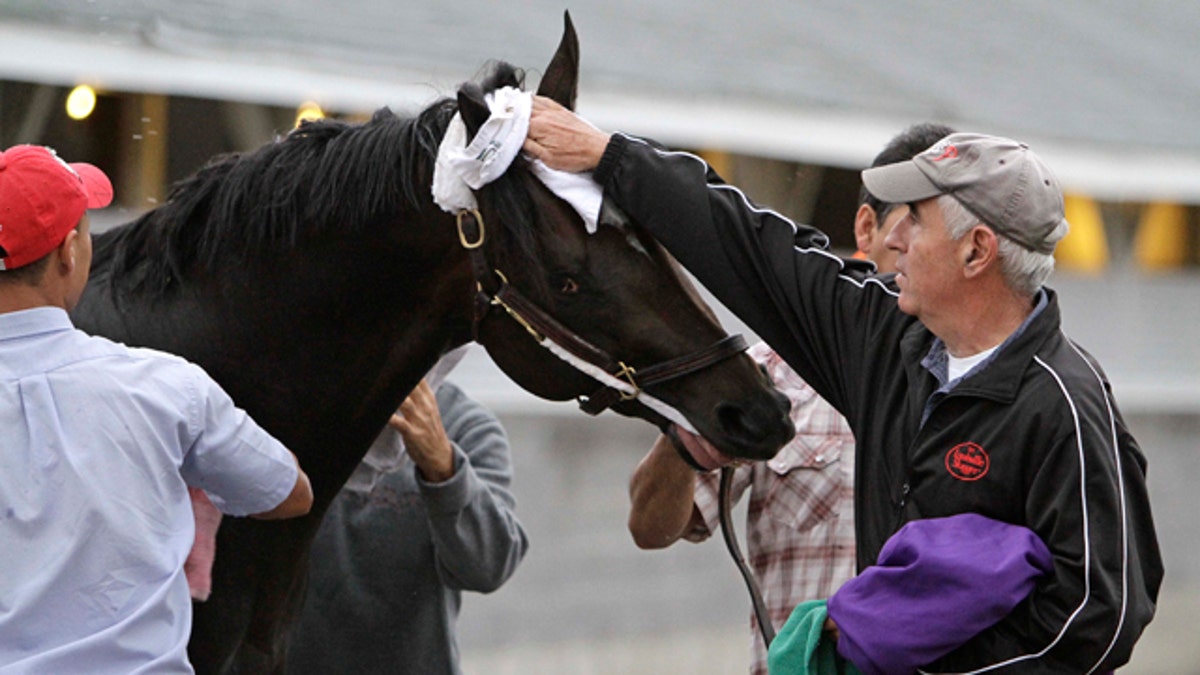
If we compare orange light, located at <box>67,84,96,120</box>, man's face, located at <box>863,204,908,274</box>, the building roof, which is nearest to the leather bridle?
man's face, located at <box>863,204,908,274</box>

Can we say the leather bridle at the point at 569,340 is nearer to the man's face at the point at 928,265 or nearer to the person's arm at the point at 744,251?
the person's arm at the point at 744,251

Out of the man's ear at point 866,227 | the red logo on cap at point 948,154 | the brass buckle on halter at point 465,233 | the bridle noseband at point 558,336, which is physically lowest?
the bridle noseband at point 558,336

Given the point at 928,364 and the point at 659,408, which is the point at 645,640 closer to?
the point at 659,408

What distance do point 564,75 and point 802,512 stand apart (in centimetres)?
102

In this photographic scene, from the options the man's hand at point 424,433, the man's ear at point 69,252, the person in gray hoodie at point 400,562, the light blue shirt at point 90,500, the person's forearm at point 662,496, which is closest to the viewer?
the light blue shirt at point 90,500

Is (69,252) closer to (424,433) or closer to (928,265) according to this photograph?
(424,433)

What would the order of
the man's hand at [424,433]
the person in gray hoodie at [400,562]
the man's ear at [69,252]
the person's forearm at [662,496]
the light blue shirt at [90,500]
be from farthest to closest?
the person in gray hoodie at [400,562]
the man's hand at [424,433]
the person's forearm at [662,496]
the man's ear at [69,252]
the light blue shirt at [90,500]

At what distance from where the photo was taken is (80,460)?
1.90 m

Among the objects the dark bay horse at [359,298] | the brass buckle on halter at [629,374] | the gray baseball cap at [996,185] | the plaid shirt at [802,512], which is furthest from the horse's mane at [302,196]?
the plaid shirt at [802,512]

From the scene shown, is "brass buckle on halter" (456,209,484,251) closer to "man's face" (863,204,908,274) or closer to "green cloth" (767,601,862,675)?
"green cloth" (767,601,862,675)

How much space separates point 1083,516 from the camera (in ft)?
6.21

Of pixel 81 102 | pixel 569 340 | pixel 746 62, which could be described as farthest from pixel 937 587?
pixel 746 62

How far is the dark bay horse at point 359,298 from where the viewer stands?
8.08ft

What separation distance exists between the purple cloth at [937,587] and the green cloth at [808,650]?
0.08 m
